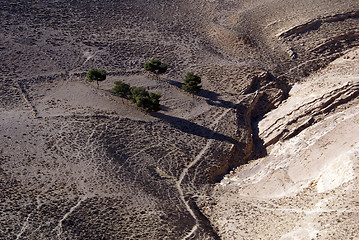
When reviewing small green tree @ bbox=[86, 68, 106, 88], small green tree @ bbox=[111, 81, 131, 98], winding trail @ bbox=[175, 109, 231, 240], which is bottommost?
winding trail @ bbox=[175, 109, 231, 240]

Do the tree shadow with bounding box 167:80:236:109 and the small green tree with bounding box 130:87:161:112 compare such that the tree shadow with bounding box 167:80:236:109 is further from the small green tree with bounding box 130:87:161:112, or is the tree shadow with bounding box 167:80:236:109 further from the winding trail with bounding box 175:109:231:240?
the small green tree with bounding box 130:87:161:112

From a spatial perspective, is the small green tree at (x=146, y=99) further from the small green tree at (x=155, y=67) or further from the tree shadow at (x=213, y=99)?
the tree shadow at (x=213, y=99)

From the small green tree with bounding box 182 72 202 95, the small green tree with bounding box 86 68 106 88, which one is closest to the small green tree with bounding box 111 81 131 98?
the small green tree with bounding box 86 68 106 88

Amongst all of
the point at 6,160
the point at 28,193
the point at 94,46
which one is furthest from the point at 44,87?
the point at 28,193

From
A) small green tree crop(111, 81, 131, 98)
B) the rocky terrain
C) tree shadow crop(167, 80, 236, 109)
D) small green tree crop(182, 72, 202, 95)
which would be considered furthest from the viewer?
tree shadow crop(167, 80, 236, 109)

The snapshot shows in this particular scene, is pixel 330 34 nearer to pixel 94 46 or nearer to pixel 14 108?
pixel 94 46

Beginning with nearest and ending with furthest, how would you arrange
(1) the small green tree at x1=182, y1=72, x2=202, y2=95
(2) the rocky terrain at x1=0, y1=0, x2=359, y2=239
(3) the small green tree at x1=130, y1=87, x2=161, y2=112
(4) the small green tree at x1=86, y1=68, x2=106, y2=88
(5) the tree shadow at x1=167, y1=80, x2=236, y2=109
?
(2) the rocky terrain at x1=0, y1=0, x2=359, y2=239
(3) the small green tree at x1=130, y1=87, x2=161, y2=112
(4) the small green tree at x1=86, y1=68, x2=106, y2=88
(1) the small green tree at x1=182, y1=72, x2=202, y2=95
(5) the tree shadow at x1=167, y1=80, x2=236, y2=109
